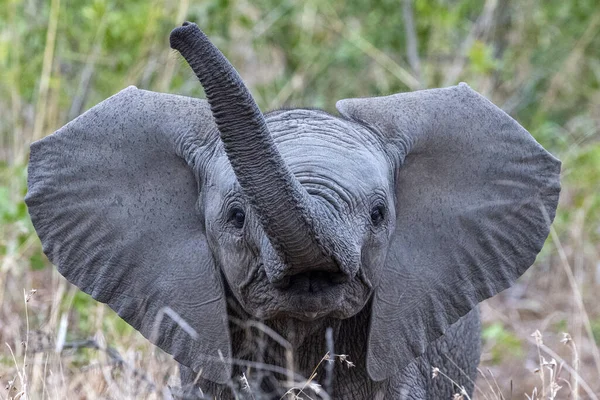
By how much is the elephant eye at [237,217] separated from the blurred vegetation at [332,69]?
6.75 feet

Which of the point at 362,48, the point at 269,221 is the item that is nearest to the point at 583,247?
the point at 362,48

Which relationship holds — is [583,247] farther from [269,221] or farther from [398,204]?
[269,221]

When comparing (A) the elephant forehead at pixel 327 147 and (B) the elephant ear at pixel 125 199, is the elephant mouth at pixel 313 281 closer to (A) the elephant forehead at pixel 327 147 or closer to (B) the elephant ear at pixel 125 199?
(A) the elephant forehead at pixel 327 147

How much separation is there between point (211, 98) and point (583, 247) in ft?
17.6

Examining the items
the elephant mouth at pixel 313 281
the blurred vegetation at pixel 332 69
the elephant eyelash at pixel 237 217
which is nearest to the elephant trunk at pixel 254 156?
the elephant mouth at pixel 313 281

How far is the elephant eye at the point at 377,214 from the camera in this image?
3893 mm

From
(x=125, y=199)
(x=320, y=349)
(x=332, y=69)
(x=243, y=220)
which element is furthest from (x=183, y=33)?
(x=332, y=69)

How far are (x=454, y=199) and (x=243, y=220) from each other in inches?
33.9

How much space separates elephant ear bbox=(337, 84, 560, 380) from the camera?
14.0 feet

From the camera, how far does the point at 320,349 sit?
4172mm

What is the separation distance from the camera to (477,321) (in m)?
5.37

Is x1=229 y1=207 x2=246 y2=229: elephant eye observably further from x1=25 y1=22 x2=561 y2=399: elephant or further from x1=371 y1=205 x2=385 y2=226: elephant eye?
x1=371 y1=205 x2=385 y2=226: elephant eye

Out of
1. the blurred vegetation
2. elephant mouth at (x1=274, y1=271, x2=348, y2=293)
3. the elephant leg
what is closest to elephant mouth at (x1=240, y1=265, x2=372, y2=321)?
elephant mouth at (x1=274, y1=271, x2=348, y2=293)

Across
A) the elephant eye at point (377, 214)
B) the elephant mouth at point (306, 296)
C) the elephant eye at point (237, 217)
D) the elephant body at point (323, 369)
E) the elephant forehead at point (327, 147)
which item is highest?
the elephant forehead at point (327, 147)
